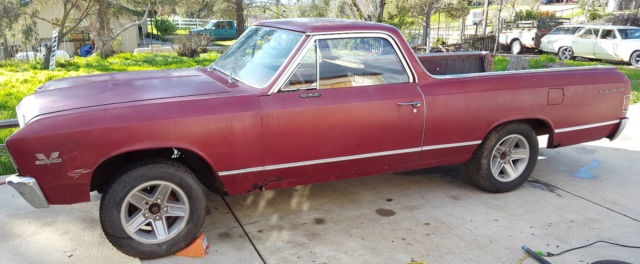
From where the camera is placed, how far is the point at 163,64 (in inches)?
501

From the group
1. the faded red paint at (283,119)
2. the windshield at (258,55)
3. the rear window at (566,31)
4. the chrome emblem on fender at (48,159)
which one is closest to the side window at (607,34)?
the rear window at (566,31)

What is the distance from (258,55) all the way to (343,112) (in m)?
0.96

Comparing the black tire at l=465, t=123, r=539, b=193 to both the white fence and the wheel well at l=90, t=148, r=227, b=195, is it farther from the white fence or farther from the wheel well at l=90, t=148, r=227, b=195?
the white fence

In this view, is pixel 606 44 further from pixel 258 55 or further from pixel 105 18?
pixel 105 18

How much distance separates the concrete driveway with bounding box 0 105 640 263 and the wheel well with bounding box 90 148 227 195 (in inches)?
18.1

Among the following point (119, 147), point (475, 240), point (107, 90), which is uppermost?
point (107, 90)

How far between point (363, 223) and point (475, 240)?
93 cm

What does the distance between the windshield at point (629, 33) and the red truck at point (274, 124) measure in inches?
531

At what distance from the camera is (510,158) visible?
4.79 m

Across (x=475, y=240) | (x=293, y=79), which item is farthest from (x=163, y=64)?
(x=475, y=240)

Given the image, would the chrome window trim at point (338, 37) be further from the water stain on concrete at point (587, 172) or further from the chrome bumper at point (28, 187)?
→ the water stain on concrete at point (587, 172)

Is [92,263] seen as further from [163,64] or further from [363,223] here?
[163,64]

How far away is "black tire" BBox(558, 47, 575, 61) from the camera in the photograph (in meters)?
17.5

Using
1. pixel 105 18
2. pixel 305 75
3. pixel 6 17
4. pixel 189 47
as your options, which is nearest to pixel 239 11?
pixel 189 47
